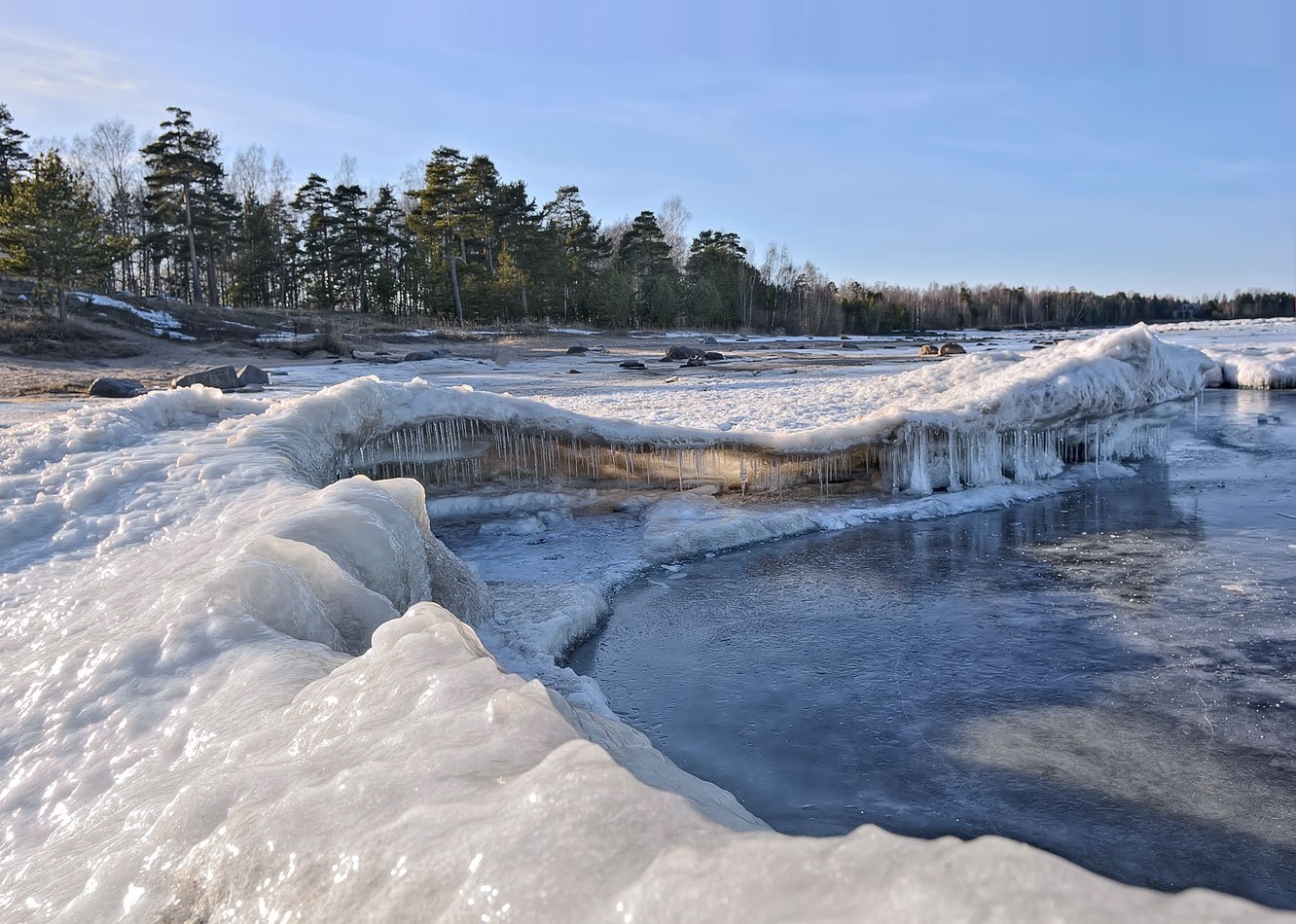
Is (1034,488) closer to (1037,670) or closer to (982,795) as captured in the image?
(1037,670)

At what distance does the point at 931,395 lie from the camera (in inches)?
379

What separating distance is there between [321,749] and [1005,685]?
3.41m

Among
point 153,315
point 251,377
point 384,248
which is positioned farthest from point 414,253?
point 251,377

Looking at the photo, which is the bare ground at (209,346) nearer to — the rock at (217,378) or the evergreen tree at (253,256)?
the rock at (217,378)

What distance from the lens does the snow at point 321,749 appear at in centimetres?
120

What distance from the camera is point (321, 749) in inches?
75.2

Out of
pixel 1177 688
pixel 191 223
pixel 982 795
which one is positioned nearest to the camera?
pixel 982 795

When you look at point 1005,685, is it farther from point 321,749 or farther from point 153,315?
point 153,315

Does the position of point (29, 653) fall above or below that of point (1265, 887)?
above

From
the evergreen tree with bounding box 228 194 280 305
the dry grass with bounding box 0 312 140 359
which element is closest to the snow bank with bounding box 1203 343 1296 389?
the dry grass with bounding box 0 312 140 359

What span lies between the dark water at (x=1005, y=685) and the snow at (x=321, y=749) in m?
0.75

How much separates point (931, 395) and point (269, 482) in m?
7.32

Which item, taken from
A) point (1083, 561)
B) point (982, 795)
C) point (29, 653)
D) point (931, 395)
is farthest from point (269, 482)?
point (931, 395)

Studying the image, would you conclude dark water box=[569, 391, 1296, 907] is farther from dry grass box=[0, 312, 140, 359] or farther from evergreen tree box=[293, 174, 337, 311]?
evergreen tree box=[293, 174, 337, 311]
